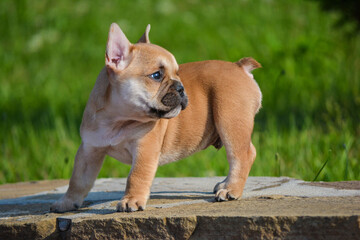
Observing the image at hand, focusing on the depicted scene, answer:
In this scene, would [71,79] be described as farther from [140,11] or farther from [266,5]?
[266,5]

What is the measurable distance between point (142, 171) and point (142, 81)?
505 mm

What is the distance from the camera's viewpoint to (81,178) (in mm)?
3236

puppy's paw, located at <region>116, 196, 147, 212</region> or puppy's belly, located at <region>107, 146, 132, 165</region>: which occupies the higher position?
puppy's belly, located at <region>107, 146, 132, 165</region>

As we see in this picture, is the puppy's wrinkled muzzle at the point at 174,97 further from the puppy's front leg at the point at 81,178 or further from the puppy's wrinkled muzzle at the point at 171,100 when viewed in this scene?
the puppy's front leg at the point at 81,178

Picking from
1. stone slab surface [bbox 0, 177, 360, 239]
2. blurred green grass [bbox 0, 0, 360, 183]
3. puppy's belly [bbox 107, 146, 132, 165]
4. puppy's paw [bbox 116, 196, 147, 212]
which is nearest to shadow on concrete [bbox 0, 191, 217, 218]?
stone slab surface [bbox 0, 177, 360, 239]

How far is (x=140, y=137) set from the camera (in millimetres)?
3006

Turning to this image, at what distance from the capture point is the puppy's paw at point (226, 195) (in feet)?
10.1

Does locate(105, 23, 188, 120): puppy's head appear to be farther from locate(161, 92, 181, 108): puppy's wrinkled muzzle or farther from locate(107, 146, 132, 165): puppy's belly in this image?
locate(107, 146, 132, 165): puppy's belly

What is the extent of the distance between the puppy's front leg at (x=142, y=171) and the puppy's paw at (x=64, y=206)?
1.43 ft

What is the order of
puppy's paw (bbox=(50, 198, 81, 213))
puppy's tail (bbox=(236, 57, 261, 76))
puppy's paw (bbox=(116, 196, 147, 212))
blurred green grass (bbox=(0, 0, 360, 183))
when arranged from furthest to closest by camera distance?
blurred green grass (bbox=(0, 0, 360, 183)), puppy's tail (bbox=(236, 57, 261, 76)), puppy's paw (bbox=(50, 198, 81, 213)), puppy's paw (bbox=(116, 196, 147, 212))

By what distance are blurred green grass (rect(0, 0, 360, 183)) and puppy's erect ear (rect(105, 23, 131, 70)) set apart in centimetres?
152

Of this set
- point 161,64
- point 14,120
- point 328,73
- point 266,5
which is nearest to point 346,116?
point 328,73

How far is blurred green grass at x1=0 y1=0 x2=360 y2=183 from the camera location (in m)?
5.08

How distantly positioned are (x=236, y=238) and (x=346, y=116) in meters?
3.44
